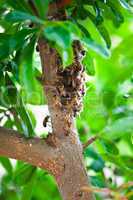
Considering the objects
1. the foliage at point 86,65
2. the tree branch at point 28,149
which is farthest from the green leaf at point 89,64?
the tree branch at point 28,149

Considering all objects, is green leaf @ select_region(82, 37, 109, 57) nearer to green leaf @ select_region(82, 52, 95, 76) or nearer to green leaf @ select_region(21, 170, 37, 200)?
green leaf @ select_region(82, 52, 95, 76)

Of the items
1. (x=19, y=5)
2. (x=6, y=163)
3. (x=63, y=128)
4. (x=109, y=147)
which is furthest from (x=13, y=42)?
(x=6, y=163)

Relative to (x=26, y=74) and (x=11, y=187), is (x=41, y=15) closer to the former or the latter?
(x=26, y=74)

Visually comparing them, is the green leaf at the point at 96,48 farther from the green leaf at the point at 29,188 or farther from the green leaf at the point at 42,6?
the green leaf at the point at 29,188

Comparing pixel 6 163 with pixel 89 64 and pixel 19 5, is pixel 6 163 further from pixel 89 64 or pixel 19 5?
pixel 19 5

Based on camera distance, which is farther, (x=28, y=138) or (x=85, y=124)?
(x=85, y=124)

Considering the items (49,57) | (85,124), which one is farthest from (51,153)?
(85,124)
